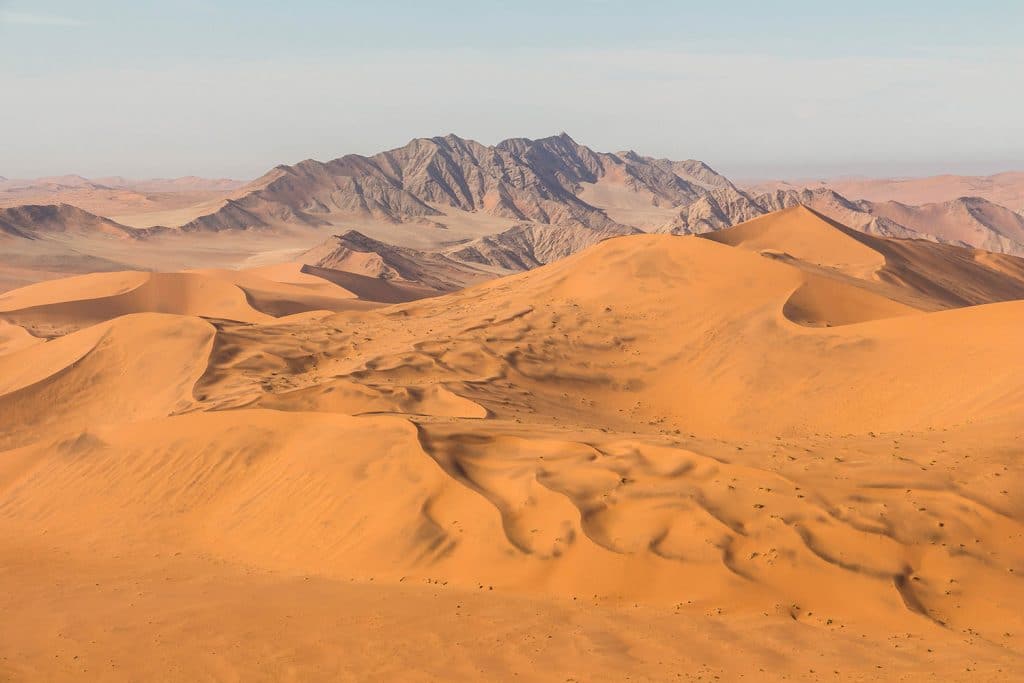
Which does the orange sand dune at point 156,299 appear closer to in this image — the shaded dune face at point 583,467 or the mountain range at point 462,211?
the shaded dune face at point 583,467

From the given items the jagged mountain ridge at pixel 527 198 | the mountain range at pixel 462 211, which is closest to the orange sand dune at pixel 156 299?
the mountain range at pixel 462 211

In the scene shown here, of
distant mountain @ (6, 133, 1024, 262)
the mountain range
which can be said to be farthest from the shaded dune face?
distant mountain @ (6, 133, 1024, 262)

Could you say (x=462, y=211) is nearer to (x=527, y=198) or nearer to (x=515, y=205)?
(x=515, y=205)

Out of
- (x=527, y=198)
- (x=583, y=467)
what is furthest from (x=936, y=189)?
(x=583, y=467)

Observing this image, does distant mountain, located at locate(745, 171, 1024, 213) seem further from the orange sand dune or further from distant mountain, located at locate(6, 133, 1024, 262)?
the orange sand dune

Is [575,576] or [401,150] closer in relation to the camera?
[575,576]

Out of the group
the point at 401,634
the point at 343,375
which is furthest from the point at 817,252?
the point at 401,634

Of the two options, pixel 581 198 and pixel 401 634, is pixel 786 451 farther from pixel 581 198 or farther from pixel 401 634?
pixel 581 198

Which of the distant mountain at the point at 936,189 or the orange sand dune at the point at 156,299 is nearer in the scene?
the orange sand dune at the point at 156,299
